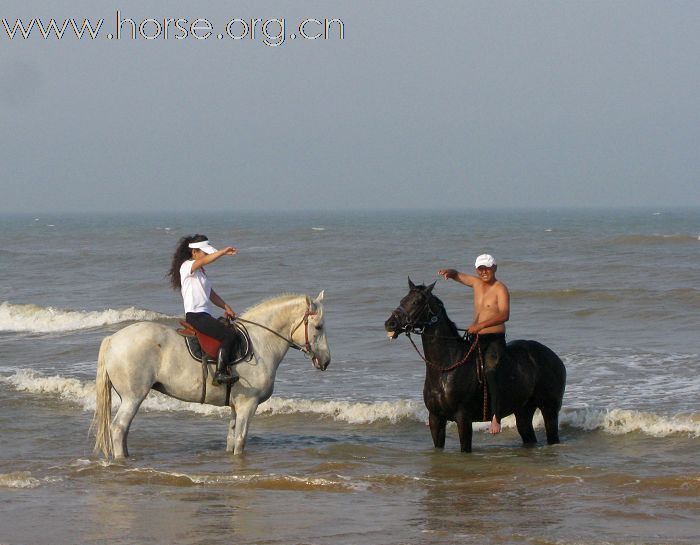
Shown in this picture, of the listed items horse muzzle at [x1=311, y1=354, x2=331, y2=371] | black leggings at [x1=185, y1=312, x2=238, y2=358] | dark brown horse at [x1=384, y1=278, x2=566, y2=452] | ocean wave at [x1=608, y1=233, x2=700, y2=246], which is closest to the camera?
dark brown horse at [x1=384, y1=278, x2=566, y2=452]

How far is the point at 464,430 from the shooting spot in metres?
10.2

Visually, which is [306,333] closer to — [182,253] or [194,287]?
[194,287]

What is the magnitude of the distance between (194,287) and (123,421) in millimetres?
1434

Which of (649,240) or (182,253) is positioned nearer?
(182,253)

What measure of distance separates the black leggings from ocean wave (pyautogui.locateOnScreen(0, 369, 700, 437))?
3.31 metres

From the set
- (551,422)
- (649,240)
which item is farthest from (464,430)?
(649,240)

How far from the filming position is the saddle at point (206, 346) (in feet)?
32.3

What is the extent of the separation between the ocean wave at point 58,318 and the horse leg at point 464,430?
561 inches

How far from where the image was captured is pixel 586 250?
51.4m

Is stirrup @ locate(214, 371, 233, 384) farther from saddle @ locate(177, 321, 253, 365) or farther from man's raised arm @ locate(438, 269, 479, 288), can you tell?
man's raised arm @ locate(438, 269, 479, 288)

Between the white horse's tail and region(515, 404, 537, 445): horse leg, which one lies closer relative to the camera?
the white horse's tail

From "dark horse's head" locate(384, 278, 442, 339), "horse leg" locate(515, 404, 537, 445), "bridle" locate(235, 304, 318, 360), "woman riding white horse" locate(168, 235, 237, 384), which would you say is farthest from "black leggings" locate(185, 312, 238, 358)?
"horse leg" locate(515, 404, 537, 445)

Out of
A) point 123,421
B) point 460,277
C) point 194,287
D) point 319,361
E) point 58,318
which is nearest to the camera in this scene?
point 194,287

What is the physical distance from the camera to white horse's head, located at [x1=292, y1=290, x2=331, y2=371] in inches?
400
